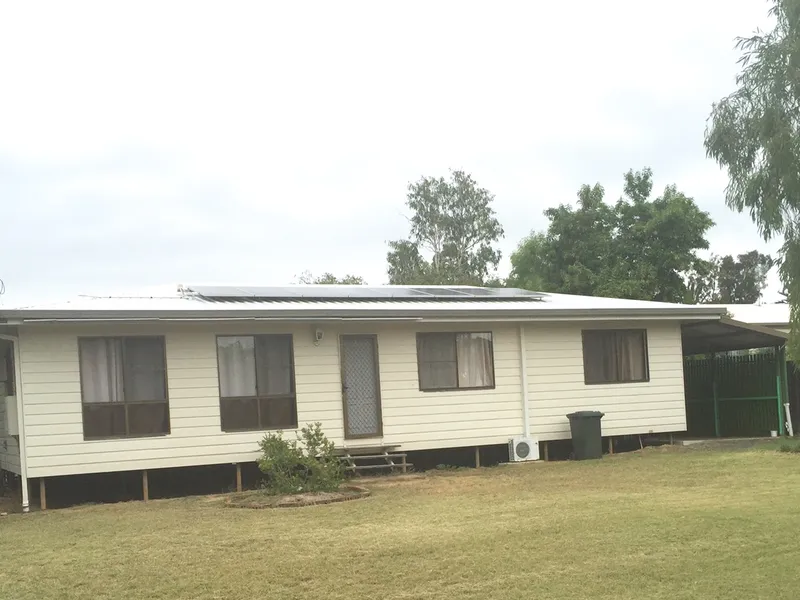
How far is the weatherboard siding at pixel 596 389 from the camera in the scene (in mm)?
17766

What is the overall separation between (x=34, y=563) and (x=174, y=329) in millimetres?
5975

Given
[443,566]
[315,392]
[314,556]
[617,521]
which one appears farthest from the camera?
[315,392]

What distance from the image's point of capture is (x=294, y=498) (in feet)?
43.2

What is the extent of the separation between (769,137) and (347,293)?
9582mm

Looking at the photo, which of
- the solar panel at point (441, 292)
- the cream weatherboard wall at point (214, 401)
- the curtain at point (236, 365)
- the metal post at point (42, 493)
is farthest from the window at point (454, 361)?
the metal post at point (42, 493)

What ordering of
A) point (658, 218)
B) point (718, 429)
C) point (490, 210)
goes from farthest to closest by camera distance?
point (490, 210)
point (658, 218)
point (718, 429)

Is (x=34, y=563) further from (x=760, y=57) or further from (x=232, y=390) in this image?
(x=760, y=57)

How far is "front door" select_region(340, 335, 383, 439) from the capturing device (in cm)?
1627

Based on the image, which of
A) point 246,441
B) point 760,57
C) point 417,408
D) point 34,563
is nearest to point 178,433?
point 246,441

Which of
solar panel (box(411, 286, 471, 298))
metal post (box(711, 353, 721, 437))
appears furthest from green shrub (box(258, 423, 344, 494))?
metal post (box(711, 353, 721, 437))

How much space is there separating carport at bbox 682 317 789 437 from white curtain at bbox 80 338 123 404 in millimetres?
10920

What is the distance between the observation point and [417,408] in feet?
54.9

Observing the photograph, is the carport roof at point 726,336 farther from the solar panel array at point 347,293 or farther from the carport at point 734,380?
the solar panel array at point 347,293

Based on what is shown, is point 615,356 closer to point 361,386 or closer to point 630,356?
point 630,356
